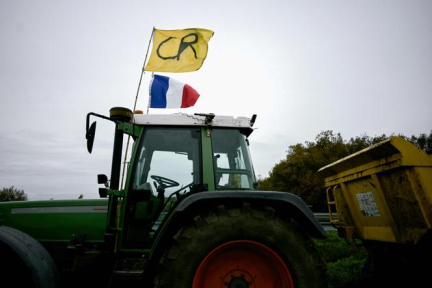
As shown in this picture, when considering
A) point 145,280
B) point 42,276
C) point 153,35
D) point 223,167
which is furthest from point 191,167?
point 153,35

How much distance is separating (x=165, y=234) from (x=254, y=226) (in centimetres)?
78

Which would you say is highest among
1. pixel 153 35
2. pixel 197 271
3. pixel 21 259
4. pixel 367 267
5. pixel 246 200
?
pixel 153 35

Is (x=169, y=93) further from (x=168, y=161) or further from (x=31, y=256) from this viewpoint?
(x=31, y=256)

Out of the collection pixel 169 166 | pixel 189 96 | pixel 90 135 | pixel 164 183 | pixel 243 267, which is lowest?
pixel 243 267

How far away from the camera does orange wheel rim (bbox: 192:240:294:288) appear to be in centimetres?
214

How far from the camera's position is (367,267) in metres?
3.49

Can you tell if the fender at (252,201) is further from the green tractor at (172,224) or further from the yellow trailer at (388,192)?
the yellow trailer at (388,192)

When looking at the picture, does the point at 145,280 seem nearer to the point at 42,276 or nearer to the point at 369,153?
the point at 42,276

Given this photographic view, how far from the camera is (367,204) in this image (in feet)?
11.5

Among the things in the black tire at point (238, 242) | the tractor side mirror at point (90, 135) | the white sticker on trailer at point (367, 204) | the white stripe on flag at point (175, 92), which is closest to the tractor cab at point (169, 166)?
the tractor side mirror at point (90, 135)

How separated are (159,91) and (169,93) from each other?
6.1 inches

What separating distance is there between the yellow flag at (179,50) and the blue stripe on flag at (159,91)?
0.17m

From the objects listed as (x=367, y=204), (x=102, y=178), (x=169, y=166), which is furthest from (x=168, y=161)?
(x=367, y=204)

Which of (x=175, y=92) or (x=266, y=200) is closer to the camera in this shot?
(x=266, y=200)
